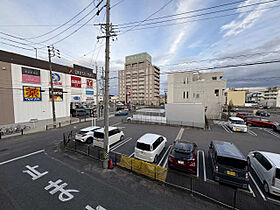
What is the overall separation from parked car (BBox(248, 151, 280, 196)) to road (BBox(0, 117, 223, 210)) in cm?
290

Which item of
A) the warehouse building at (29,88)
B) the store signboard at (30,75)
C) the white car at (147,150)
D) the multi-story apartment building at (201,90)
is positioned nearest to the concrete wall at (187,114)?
the multi-story apartment building at (201,90)

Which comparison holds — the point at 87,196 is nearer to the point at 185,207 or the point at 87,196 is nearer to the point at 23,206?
the point at 23,206

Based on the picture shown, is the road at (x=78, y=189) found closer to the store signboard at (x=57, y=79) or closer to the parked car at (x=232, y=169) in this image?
the parked car at (x=232, y=169)

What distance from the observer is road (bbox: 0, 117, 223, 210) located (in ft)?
15.4

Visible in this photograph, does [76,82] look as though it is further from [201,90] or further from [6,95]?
[201,90]

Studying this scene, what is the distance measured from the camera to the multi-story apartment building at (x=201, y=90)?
84.2 feet

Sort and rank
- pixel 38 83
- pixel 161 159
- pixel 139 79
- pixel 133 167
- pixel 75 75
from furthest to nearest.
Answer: pixel 139 79
pixel 75 75
pixel 38 83
pixel 161 159
pixel 133 167

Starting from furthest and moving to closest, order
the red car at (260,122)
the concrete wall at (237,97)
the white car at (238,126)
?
the concrete wall at (237,97)
the red car at (260,122)
the white car at (238,126)

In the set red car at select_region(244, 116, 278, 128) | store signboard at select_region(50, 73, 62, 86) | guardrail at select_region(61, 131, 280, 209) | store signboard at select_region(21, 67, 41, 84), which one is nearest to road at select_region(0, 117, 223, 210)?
guardrail at select_region(61, 131, 280, 209)

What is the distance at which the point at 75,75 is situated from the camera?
29.5 meters

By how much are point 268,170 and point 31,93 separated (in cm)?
3117

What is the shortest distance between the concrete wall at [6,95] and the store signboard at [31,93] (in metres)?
1.70

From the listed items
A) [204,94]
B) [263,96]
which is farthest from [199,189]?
[263,96]

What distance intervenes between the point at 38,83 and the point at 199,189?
29297 mm
